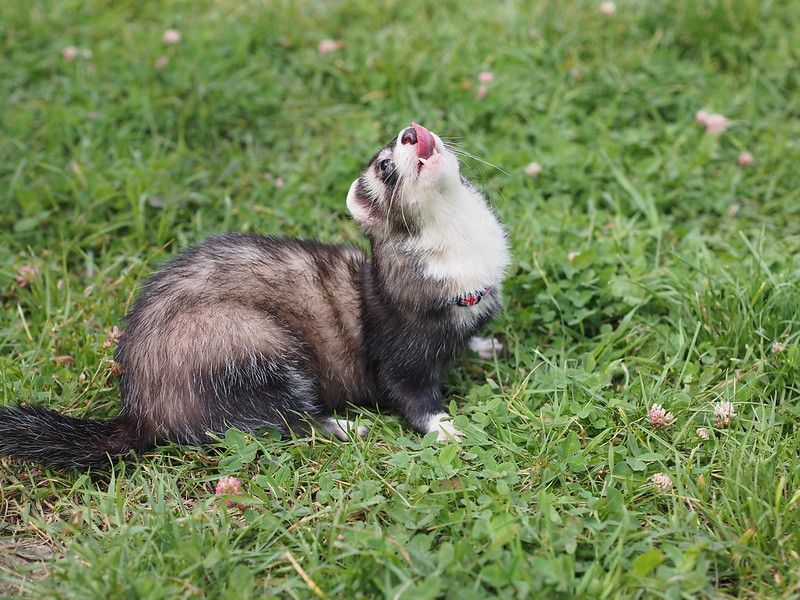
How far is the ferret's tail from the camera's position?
3.07 m

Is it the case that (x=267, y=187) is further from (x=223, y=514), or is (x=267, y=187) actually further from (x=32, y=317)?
(x=223, y=514)

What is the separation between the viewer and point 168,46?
18.8ft

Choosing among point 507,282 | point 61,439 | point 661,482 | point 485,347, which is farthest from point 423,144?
point 61,439

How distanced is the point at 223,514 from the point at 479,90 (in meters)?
3.54

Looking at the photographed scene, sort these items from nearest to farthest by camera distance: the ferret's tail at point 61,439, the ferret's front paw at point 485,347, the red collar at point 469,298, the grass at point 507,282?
the grass at point 507,282, the ferret's tail at point 61,439, the red collar at point 469,298, the ferret's front paw at point 485,347

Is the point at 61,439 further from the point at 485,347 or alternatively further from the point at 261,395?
the point at 485,347

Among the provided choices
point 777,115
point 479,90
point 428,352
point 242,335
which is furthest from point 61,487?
point 777,115

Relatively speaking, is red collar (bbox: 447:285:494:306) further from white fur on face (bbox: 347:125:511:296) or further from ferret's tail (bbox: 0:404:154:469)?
ferret's tail (bbox: 0:404:154:469)

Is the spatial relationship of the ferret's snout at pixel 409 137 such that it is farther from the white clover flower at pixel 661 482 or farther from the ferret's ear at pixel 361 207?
the white clover flower at pixel 661 482

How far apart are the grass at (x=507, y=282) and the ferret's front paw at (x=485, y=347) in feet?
0.31

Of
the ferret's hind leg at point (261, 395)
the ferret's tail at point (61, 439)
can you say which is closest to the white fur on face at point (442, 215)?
the ferret's hind leg at point (261, 395)

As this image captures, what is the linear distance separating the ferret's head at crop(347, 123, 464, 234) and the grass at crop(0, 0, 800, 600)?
2.94 feet

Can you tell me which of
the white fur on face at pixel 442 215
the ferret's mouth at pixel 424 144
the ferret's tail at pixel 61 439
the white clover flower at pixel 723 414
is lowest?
the ferret's tail at pixel 61 439

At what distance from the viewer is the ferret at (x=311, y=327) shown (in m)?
3.21
